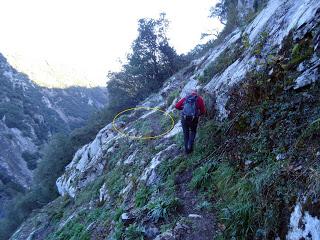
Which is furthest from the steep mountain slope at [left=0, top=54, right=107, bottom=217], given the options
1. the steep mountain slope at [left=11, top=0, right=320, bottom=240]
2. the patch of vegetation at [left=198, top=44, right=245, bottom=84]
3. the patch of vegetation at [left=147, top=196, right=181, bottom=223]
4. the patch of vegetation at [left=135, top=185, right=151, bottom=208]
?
the patch of vegetation at [left=147, top=196, right=181, bottom=223]

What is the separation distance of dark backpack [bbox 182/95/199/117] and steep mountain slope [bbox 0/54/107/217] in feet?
153

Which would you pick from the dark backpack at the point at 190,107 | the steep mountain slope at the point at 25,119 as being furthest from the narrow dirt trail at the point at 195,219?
the steep mountain slope at the point at 25,119

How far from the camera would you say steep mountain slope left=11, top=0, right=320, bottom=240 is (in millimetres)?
4336

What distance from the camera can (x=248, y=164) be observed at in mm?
5609

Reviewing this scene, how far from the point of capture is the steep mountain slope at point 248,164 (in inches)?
171

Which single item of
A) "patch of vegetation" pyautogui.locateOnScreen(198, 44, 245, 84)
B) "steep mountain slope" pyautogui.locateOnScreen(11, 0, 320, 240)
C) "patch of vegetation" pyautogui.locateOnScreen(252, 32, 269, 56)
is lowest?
"steep mountain slope" pyautogui.locateOnScreen(11, 0, 320, 240)

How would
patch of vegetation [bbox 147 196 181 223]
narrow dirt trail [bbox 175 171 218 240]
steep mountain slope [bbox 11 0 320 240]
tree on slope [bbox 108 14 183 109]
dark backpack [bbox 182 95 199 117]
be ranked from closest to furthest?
1. steep mountain slope [bbox 11 0 320 240]
2. narrow dirt trail [bbox 175 171 218 240]
3. patch of vegetation [bbox 147 196 181 223]
4. dark backpack [bbox 182 95 199 117]
5. tree on slope [bbox 108 14 183 109]

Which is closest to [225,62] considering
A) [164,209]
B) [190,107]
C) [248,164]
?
[190,107]

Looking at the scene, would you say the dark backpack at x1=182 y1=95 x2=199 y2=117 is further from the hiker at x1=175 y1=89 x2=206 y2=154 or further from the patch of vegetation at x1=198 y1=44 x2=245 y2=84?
the patch of vegetation at x1=198 y1=44 x2=245 y2=84

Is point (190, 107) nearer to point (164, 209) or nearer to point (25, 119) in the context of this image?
point (164, 209)

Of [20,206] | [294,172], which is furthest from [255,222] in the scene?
[20,206]

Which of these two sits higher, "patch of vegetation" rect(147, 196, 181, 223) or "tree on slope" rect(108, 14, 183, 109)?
"tree on slope" rect(108, 14, 183, 109)

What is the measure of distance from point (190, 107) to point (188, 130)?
60cm

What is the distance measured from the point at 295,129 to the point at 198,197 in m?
2.20
